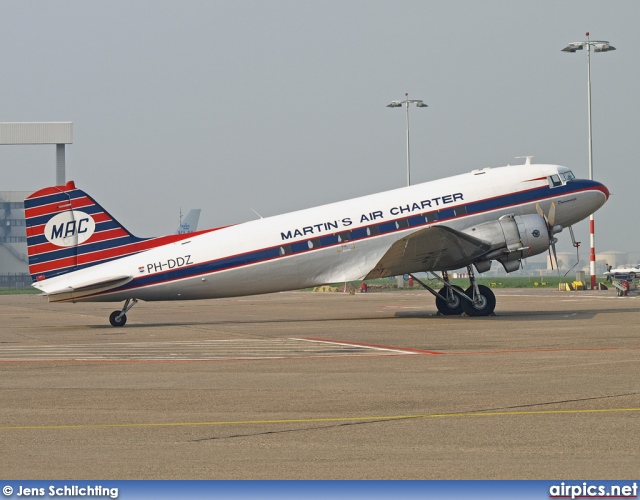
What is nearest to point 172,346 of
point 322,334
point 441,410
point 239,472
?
point 322,334

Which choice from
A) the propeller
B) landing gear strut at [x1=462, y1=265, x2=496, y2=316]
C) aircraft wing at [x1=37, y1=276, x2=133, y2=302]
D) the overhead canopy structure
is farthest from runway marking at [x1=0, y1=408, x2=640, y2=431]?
the overhead canopy structure

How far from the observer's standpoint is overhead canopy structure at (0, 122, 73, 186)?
334 feet

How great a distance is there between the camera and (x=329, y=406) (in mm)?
13078

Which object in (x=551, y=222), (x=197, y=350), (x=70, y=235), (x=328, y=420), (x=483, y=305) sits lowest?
(x=328, y=420)

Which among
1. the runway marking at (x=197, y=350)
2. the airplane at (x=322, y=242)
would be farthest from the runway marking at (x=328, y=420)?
the airplane at (x=322, y=242)

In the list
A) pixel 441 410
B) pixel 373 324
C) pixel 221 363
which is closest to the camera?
pixel 441 410

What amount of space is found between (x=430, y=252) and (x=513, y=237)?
3.12 metres

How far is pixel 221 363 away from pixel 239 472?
35.1 ft

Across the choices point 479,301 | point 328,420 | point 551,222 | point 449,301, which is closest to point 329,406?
point 328,420

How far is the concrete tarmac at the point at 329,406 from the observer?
360 inches

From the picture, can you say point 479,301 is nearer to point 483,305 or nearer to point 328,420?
point 483,305

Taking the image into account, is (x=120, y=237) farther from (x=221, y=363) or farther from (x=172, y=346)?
(x=221, y=363)

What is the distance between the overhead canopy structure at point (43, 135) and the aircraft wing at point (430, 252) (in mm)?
76432

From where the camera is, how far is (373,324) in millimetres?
31125
